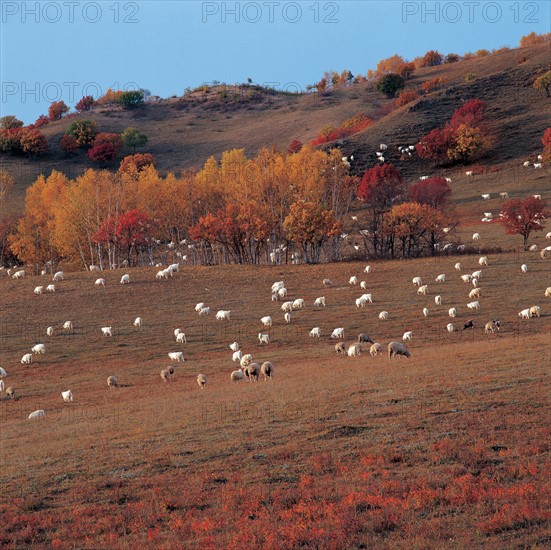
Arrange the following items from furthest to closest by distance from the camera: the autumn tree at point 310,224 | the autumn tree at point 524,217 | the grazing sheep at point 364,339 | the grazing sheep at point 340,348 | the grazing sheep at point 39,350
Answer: the autumn tree at point 310,224 < the autumn tree at point 524,217 < the grazing sheep at point 39,350 < the grazing sheep at point 364,339 < the grazing sheep at point 340,348

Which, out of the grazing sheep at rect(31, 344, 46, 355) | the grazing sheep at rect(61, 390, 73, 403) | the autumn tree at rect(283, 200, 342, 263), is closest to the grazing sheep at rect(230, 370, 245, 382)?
the grazing sheep at rect(61, 390, 73, 403)

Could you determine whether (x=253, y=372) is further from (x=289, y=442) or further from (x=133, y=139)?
(x=133, y=139)

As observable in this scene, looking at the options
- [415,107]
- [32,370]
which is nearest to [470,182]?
[415,107]

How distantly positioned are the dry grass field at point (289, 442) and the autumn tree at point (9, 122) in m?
145

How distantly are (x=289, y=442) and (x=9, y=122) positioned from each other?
179 metres

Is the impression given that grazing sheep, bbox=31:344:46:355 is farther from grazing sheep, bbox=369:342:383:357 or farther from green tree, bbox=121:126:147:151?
green tree, bbox=121:126:147:151

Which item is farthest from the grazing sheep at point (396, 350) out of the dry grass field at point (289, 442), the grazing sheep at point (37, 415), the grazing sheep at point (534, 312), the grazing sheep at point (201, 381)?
the grazing sheep at point (37, 415)

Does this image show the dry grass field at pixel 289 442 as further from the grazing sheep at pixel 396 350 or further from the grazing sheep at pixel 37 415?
the grazing sheep at pixel 396 350

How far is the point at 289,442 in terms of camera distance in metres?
21.5

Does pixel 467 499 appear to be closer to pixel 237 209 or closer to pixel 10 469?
pixel 10 469

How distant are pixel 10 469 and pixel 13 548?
7.29 meters

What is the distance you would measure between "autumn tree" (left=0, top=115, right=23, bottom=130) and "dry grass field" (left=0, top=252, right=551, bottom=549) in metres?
145

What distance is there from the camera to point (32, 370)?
45.1 meters

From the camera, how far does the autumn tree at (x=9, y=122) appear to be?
600 ft
